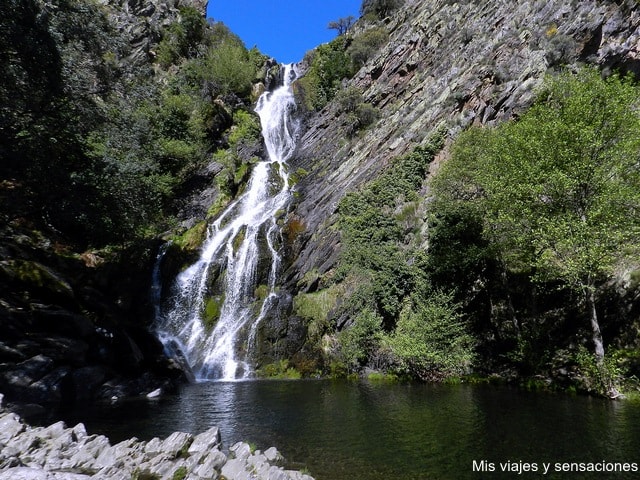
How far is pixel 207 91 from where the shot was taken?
64.0 meters

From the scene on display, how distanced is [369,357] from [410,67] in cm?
3739

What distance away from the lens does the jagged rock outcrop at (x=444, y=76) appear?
28969mm

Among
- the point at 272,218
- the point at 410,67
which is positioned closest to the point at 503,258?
the point at 272,218

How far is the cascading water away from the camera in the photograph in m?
28.7

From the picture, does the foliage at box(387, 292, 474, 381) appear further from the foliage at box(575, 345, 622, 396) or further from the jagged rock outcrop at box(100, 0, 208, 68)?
the jagged rock outcrop at box(100, 0, 208, 68)

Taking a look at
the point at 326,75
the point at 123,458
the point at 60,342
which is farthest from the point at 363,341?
the point at 326,75

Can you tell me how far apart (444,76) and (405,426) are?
3802 cm

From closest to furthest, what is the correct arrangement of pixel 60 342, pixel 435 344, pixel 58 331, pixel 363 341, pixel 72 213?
pixel 60 342, pixel 58 331, pixel 435 344, pixel 72 213, pixel 363 341

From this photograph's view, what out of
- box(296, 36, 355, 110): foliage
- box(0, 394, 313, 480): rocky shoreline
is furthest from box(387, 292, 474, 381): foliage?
box(296, 36, 355, 110): foliage

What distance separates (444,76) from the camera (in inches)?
1633

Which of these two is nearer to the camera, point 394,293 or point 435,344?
point 435,344

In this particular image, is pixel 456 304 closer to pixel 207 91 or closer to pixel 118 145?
pixel 118 145

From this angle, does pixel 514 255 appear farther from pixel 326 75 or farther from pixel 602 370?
pixel 326 75

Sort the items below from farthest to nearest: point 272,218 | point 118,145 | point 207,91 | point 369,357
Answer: point 207,91, point 272,218, point 118,145, point 369,357
